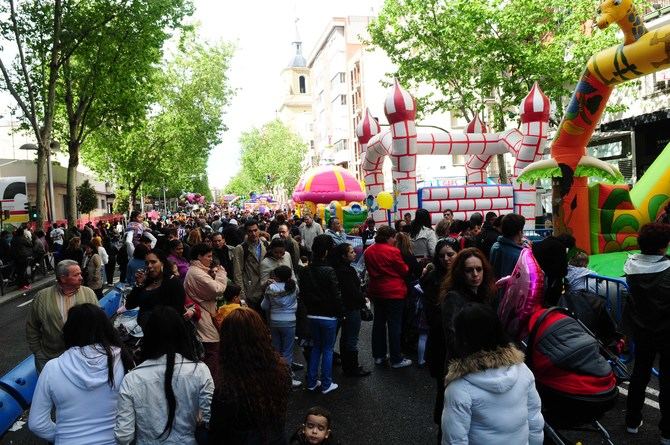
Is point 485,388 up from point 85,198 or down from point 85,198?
down

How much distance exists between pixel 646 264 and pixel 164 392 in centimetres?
376

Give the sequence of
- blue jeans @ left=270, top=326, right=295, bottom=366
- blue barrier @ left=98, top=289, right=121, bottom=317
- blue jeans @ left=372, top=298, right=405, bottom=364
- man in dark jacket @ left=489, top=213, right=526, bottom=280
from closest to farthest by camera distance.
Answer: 1. man in dark jacket @ left=489, top=213, right=526, bottom=280
2. blue jeans @ left=270, top=326, right=295, bottom=366
3. blue jeans @ left=372, top=298, right=405, bottom=364
4. blue barrier @ left=98, top=289, right=121, bottom=317

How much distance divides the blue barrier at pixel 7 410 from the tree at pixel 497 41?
19.8 m

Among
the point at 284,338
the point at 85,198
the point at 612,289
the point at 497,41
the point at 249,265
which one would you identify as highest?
the point at 497,41

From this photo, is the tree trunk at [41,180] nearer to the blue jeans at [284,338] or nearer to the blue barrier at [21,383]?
the blue jeans at [284,338]

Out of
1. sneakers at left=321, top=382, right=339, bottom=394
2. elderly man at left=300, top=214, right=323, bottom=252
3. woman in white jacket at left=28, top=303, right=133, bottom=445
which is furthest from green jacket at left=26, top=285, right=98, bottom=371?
elderly man at left=300, top=214, right=323, bottom=252

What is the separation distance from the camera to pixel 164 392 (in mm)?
3199

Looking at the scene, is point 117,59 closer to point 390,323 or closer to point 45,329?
point 390,323

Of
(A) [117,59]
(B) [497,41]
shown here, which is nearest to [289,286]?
(B) [497,41]

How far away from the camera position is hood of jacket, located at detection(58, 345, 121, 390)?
3.38 meters

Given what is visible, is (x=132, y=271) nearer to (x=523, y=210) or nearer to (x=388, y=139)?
(x=388, y=139)

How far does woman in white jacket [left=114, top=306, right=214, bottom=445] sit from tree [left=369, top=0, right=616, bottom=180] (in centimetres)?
2025

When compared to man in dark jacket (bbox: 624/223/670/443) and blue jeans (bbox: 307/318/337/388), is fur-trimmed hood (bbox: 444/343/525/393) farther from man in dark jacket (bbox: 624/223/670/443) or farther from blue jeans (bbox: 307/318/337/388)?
blue jeans (bbox: 307/318/337/388)

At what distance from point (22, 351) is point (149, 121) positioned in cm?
3247
